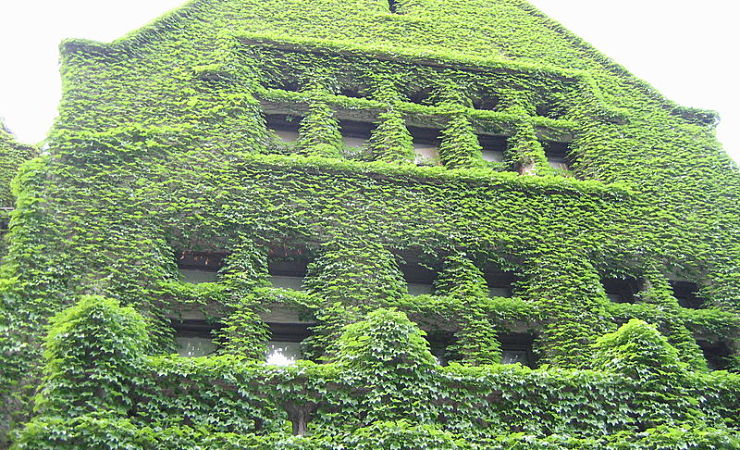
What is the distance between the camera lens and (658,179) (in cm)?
1392

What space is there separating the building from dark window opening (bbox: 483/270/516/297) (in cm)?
5

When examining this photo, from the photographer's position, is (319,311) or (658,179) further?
(658,179)

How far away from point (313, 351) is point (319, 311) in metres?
0.67

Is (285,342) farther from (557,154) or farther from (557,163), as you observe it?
(557,154)

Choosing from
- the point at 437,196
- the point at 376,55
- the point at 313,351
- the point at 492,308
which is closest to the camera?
the point at 313,351

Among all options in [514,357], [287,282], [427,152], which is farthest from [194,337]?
[427,152]

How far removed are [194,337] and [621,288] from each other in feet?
27.6

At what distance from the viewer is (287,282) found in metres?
11.2

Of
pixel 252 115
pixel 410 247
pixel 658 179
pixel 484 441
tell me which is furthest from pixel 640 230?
pixel 252 115

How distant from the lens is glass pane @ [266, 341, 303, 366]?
1007 centimetres

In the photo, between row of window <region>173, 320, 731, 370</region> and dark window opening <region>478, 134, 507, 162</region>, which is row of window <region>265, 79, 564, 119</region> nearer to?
dark window opening <region>478, 134, 507, 162</region>

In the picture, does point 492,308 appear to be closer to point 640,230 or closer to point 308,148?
point 640,230

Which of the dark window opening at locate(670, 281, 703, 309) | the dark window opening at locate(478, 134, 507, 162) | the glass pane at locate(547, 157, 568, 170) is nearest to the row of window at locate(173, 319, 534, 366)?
the dark window opening at locate(670, 281, 703, 309)

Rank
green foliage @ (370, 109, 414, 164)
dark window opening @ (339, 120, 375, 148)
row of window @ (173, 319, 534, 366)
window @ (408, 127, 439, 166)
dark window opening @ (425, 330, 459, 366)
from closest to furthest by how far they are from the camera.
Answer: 1. row of window @ (173, 319, 534, 366)
2. dark window opening @ (425, 330, 459, 366)
3. green foliage @ (370, 109, 414, 164)
4. dark window opening @ (339, 120, 375, 148)
5. window @ (408, 127, 439, 166)
